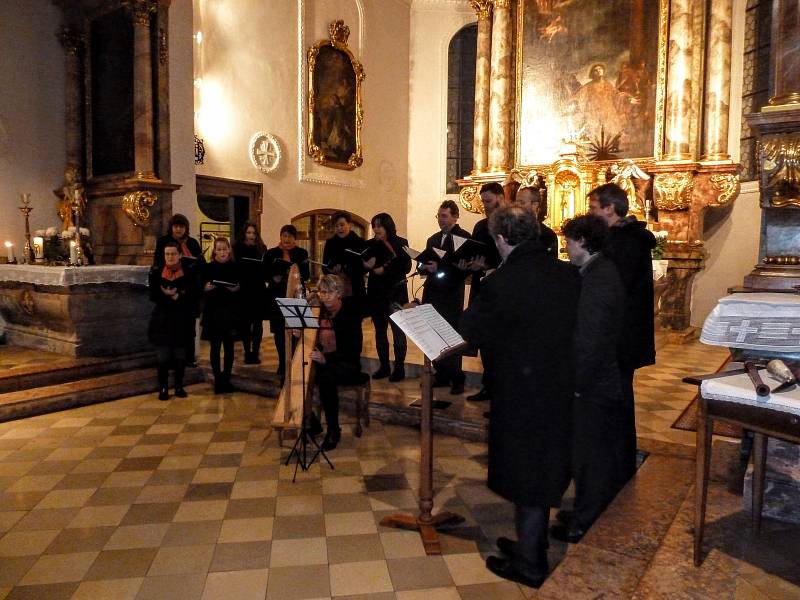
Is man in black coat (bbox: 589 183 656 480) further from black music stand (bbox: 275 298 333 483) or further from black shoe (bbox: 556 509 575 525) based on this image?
black music stand (bbox: 275 298 333 483)

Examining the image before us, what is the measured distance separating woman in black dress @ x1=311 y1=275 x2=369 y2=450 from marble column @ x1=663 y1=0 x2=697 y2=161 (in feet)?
25.4

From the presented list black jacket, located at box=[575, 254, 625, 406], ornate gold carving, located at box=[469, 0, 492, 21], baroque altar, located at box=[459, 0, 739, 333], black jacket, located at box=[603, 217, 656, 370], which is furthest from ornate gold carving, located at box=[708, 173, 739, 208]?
black jacket, located at box=[575, 254, 625, 406]

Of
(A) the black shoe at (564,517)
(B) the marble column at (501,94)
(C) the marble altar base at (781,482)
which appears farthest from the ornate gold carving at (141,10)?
(C) the marble altar base at (781,482)

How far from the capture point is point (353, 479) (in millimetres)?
4094

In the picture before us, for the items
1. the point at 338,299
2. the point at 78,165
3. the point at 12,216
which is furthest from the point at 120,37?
the point at 338,299

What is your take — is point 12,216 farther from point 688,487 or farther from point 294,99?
point 688,487

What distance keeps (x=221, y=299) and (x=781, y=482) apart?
4.89 metres

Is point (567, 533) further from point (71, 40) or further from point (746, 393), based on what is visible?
point (71, 40)

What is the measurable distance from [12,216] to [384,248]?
5517mm

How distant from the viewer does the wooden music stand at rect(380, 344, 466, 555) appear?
127 inches

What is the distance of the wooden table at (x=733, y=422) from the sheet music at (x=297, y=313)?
94.2 inches

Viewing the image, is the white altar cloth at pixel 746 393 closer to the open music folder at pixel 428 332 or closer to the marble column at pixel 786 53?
the open music folder at pixel 428 332

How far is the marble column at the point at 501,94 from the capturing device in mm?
12164

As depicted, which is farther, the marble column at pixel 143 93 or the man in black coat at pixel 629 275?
the marble column at pixel 143 93
